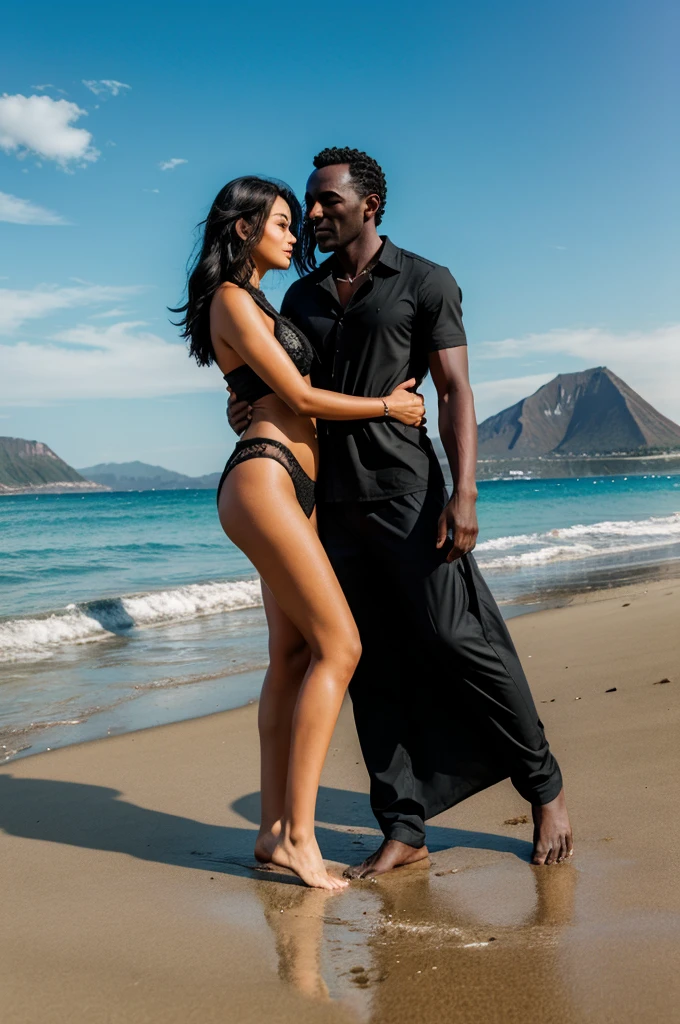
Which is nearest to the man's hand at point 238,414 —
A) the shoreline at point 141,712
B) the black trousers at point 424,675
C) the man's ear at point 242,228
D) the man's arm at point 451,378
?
the black trousers at point 424,675

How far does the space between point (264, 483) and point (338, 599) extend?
40 cm

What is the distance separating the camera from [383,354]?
2689mm

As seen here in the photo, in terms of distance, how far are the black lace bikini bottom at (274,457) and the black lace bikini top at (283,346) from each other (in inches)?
6.3

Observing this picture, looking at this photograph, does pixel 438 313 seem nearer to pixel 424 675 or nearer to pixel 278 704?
pixel 424 675

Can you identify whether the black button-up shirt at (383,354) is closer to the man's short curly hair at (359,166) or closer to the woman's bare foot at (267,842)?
the man's short curly hair at (359,166)

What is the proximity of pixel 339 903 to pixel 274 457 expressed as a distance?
125 centimetres

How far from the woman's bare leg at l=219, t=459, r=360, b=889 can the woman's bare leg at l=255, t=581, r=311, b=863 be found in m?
0.15

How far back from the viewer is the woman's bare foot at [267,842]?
8.83 ft

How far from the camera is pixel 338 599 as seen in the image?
2.60m

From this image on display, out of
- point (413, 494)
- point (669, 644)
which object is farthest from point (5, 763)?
point (669, 644)

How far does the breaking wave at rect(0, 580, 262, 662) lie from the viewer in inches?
363

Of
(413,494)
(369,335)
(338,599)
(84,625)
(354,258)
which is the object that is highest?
(354,258)

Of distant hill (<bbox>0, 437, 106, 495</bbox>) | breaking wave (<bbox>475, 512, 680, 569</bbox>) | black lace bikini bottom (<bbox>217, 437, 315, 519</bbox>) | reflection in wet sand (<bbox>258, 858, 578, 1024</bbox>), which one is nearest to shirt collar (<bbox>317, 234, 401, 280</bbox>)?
black lace bikini bottom (<bbox>217, 437, 315, 519</bbox>)

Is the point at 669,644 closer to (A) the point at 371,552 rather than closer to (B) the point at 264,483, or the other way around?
(A) the point at 371,552
